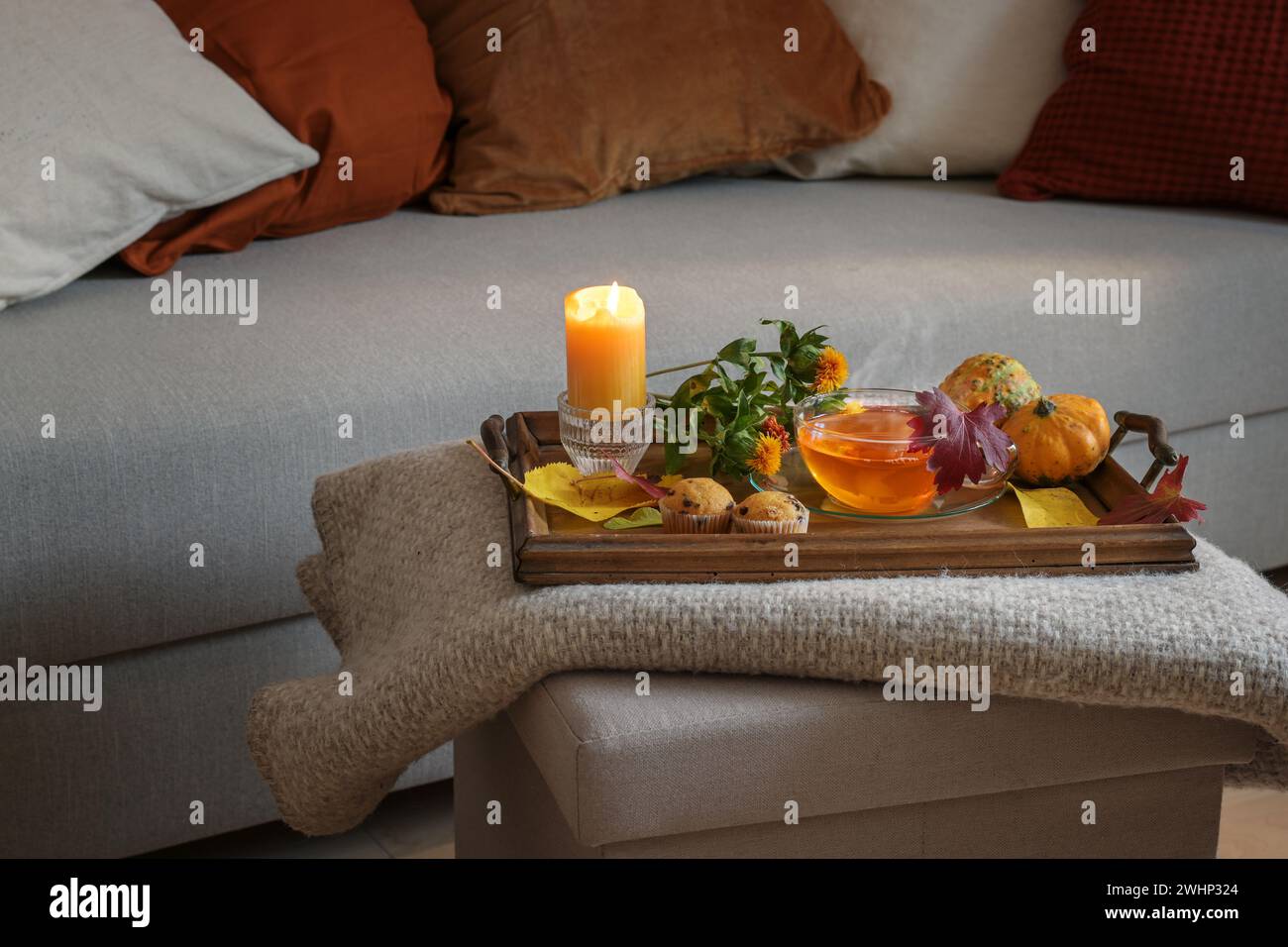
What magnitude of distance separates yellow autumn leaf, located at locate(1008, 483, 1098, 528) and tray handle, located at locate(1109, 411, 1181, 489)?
5cm

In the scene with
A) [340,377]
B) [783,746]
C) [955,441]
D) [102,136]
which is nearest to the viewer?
[783,746]

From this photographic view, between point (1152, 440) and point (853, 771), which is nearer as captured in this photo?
point (853, 771)

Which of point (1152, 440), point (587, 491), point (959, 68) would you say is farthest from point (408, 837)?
point (959, 68)

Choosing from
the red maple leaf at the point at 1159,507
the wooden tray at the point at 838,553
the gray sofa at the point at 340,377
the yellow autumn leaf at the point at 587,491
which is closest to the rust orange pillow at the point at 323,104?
the gray sofa at the point at 340,377

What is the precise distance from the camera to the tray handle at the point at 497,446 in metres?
0.97

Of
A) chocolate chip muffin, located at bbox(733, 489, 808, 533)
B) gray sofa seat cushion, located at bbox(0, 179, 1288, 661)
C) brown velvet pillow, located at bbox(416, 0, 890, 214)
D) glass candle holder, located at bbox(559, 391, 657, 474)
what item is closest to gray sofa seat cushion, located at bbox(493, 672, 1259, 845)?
chocolate chip muffin, located at bbox(733, 489, 808, 533)

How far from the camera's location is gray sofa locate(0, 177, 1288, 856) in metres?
1.20

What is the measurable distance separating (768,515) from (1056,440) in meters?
0.23

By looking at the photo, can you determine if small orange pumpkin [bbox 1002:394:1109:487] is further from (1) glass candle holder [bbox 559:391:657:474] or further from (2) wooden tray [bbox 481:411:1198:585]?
(1) glass candle holder [bbox 559:391:657:474]

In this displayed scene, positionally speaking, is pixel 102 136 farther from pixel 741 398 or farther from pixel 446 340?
pixel 741 398

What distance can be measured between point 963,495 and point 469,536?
34 centimetres

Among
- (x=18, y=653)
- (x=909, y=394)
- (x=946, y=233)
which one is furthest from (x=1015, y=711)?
(x=946, y=233)

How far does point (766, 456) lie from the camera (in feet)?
3.12
